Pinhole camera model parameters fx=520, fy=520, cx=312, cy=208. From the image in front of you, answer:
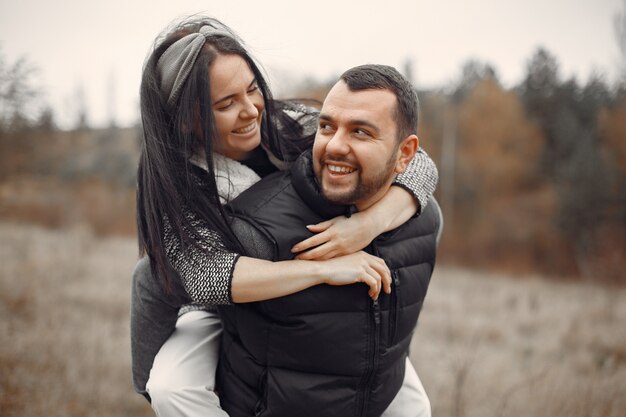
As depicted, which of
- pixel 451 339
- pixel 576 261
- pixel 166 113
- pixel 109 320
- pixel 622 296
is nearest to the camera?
pixel 166 113

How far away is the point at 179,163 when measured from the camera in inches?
82.0

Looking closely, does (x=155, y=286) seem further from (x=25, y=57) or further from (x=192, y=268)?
(x=25, y=57)

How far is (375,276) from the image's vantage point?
1.86 metres

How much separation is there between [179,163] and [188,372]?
0.86 m

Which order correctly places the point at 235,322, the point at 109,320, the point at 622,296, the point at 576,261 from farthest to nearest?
the point at 576,261, the point at 622,296, the point at 109,320, the point at 235,322

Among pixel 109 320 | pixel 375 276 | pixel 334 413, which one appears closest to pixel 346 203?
pixel 375 276

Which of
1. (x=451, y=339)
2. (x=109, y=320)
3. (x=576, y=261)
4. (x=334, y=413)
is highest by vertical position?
(x=334, y=413)

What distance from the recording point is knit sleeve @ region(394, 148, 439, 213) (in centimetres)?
221

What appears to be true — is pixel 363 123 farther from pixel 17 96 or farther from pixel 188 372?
pixel 17 96

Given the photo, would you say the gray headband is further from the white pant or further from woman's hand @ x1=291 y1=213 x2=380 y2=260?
the white pant

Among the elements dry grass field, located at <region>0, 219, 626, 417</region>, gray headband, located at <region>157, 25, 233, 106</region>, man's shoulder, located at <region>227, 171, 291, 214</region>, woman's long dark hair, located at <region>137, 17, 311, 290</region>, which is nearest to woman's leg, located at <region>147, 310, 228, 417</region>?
woman's long dark hair, located at <region>137, 17, 311, 290</region>

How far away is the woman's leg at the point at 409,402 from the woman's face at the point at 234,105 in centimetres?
131

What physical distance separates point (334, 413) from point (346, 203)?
2.54 feet

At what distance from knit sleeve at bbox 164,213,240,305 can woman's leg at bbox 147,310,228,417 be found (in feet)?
1.50
